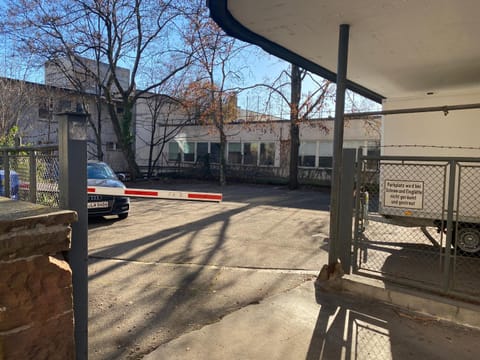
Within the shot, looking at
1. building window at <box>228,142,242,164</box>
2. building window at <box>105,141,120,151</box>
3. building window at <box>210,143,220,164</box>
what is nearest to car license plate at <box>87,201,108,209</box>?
building window at <box>228,142,242,164</box>

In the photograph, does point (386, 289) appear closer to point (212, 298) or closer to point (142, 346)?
point (212, 298)

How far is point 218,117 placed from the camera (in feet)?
67.1

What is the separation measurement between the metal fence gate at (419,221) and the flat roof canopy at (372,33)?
1765 millimetres

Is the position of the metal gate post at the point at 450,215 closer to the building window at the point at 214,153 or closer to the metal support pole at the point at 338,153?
the metal support pole at the point at 338,153

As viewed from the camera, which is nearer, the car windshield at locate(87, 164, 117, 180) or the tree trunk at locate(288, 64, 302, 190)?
the car windshield at locate(87, 164, 117, 180)

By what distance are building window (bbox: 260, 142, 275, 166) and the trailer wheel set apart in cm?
1763

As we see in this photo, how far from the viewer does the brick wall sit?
177cm

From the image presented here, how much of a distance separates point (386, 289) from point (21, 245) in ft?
14.0

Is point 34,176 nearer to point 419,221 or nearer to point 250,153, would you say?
point 419,221

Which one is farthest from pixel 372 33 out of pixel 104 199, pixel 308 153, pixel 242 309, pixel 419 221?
pixel 308 153

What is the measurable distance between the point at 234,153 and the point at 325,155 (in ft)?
22.5

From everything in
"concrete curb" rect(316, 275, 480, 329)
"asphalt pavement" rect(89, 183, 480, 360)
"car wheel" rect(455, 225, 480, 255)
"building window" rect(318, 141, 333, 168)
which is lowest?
"asphalt pavement" rect(89, 183, 480, 360)

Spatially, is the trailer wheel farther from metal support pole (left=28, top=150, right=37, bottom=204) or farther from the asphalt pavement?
metal support pole (left=28, top=150, right=37, bottom=204)

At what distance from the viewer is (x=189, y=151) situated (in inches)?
1118
